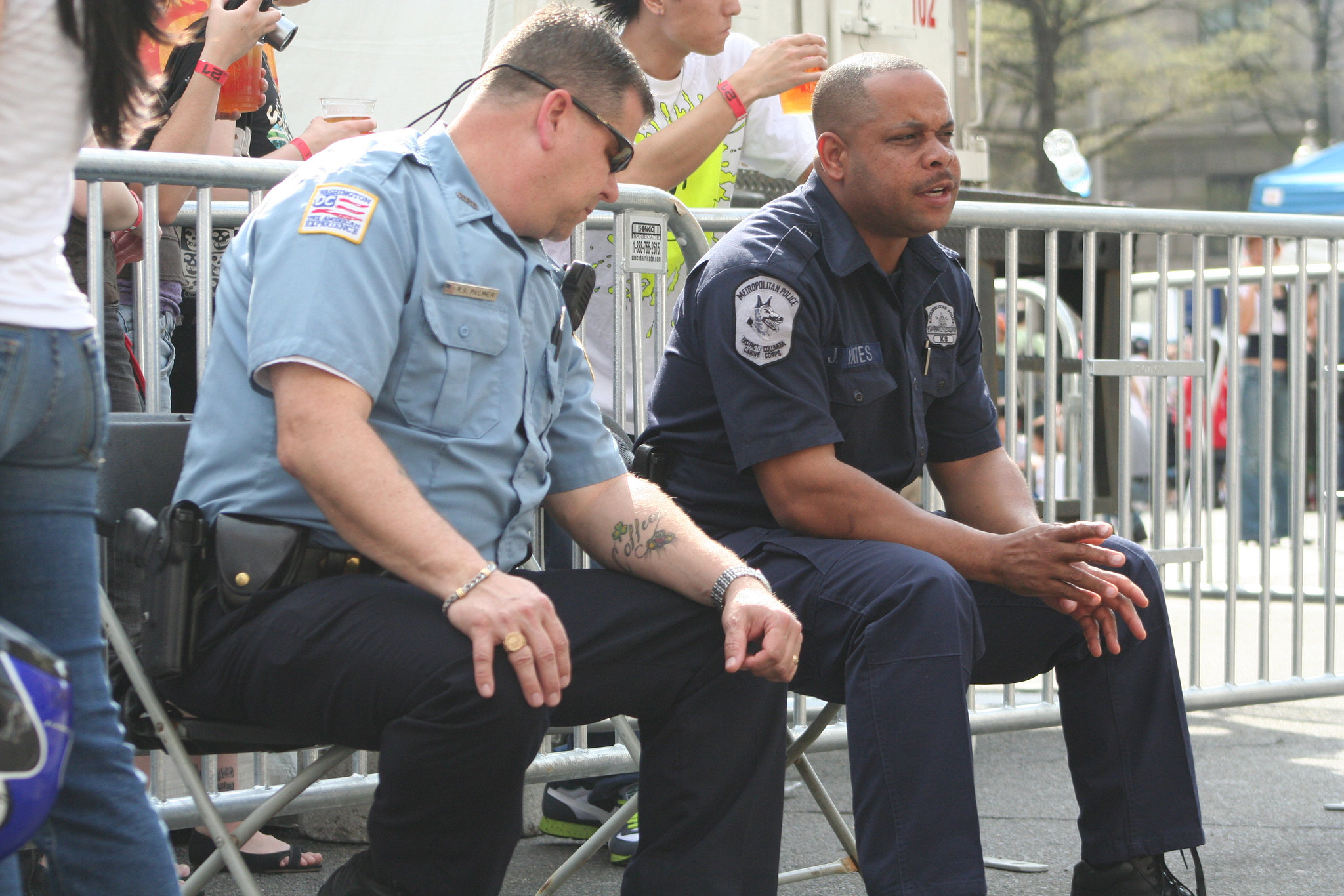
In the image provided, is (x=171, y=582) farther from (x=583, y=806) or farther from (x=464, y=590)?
(x=583, y=806)

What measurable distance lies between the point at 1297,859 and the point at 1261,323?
1.57 m

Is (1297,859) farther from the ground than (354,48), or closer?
closer

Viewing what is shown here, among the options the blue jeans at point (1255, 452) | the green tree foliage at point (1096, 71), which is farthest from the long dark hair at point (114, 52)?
the green tree foliage at point (1096, 71)

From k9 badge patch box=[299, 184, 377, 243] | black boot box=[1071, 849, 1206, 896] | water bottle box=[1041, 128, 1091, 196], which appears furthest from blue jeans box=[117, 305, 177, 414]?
water bottle box=[1041, 128, 1091, 196]

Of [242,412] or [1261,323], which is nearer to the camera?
[242,412]

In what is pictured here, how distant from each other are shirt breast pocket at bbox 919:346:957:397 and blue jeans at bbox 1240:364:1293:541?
193 inches

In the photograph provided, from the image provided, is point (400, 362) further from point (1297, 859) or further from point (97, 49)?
point (1297, 859)

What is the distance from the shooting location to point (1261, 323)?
14.3 feet

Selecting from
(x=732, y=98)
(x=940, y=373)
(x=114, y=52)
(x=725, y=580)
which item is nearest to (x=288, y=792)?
(x=725, y=580)

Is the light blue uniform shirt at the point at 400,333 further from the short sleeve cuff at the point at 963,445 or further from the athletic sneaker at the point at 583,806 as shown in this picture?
the athletic sneaker at the point at 583,806

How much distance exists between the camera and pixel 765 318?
2.85 metres

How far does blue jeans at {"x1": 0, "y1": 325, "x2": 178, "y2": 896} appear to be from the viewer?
5.69 ft

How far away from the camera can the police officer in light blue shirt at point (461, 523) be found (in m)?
2.05

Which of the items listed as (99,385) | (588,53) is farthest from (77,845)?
(588,53)
